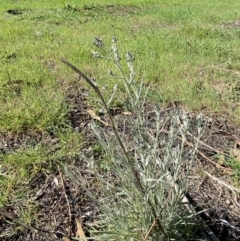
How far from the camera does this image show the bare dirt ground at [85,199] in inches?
74.4

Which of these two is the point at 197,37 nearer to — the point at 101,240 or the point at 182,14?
the point at 182,14

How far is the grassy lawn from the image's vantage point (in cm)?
246

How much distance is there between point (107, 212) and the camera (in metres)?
1.58

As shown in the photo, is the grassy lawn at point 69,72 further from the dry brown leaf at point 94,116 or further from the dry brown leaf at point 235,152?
the dry brown leaf at point 235,152

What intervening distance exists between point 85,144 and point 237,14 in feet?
23.5

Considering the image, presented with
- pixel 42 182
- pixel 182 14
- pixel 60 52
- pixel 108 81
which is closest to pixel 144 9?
pixel 182 14

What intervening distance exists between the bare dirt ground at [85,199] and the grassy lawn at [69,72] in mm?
69

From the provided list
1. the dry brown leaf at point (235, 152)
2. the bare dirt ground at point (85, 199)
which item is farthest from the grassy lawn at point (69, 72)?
the dry brown leaf at point (235, 152)

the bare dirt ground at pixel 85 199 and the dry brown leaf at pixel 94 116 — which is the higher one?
the dry brown leaf at pixel 94 116

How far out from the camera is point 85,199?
6.85 feet

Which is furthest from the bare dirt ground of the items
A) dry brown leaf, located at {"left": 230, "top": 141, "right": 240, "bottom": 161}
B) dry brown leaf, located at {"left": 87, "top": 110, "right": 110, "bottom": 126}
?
dry brown leaf, located at {"left": 87, "top": 110, "right": 110, "bottom": 126}

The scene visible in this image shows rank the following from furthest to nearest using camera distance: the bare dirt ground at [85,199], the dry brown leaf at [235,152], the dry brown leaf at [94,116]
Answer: the dry brown leaf at [94,116], the dry brown leaf at [235,152], the bare dirt ground at [85,199]

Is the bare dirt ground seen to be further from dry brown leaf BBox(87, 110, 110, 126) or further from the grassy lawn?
dry brown leaf BBox(87, 110, 110, 126)

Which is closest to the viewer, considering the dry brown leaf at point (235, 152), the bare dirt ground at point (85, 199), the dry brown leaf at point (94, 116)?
the bare dirt ground at point (85, 199)
